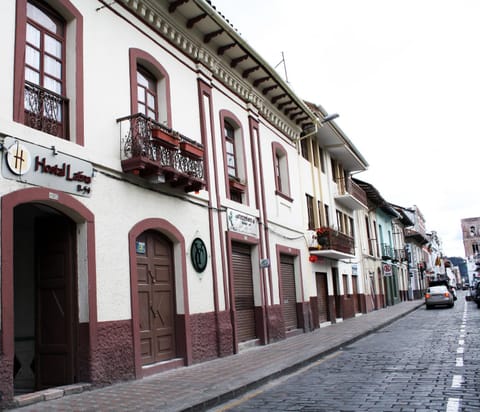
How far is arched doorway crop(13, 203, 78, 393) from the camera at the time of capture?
881 centimetres

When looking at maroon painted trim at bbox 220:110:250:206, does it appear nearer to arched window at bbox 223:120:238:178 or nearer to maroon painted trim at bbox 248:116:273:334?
arched window at bbox 223:120:238:178

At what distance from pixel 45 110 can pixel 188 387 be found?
5131mm

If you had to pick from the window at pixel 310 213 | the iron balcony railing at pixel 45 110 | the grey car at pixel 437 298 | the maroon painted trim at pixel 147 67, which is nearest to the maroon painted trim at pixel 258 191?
the maroon painted trim at pixel 147 67

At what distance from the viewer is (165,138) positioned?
10.6 meters

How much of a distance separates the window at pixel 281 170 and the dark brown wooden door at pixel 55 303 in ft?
34.8

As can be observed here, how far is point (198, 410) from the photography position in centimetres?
714

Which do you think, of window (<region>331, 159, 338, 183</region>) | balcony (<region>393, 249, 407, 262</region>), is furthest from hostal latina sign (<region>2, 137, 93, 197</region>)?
balcony (<region>393, 249, 407, 262</region>)

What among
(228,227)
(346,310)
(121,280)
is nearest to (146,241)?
(121,280)

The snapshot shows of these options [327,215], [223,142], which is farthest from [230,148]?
[327,215]

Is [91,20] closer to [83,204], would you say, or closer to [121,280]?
[83,204]

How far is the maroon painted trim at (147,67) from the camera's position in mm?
10836

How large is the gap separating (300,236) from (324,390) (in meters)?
11.9

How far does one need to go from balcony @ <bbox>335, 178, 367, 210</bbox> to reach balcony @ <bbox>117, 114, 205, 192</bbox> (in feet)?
52.0

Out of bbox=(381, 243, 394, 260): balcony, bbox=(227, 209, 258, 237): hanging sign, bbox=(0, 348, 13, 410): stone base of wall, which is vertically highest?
bbox=(381, 243, 394, 260): balcony
